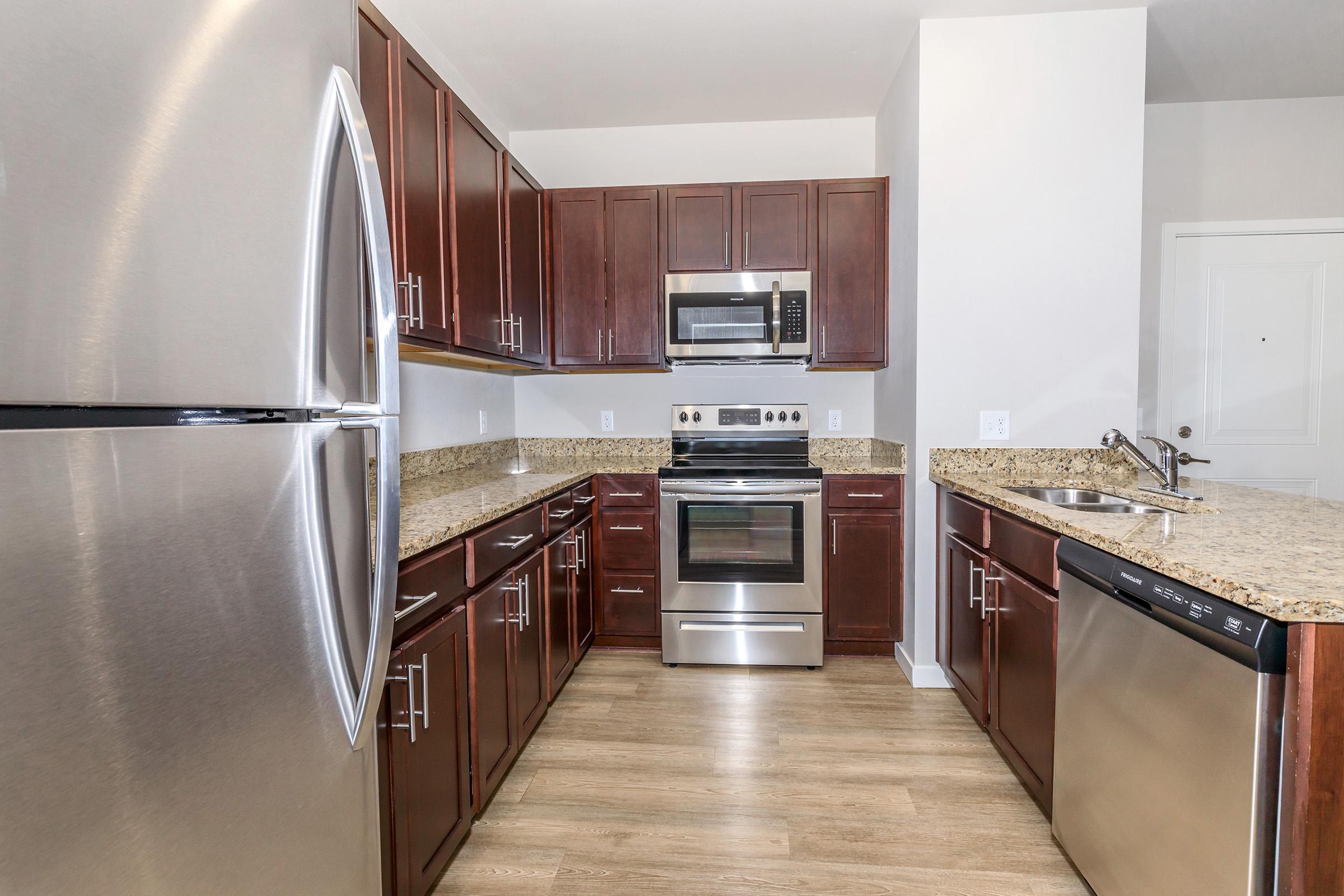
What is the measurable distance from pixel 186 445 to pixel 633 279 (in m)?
2.87

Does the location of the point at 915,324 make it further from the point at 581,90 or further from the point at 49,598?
the point at 49,598

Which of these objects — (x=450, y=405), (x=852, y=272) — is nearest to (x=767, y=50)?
(x=852, y=272)

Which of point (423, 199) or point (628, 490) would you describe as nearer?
point (423, 199)

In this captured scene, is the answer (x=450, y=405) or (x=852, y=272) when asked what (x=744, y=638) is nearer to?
(x=450, y=405)

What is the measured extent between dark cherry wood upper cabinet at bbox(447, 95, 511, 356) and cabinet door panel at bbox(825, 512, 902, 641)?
177 cm

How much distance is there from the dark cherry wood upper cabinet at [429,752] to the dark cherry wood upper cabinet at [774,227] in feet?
7.68

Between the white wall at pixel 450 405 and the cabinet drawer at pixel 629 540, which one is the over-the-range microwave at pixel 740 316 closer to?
the cabinet drawer at pixel 629 540

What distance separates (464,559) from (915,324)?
2061 millimetres

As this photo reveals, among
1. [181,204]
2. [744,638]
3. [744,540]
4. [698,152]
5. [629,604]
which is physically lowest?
[744,638]

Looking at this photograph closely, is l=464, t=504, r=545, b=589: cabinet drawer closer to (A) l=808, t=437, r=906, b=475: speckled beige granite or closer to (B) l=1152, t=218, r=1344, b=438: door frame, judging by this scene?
(A) l=808, t=437, r=906, b=475: speckled beige granite

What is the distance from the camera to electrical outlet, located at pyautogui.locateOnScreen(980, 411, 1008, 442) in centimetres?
271

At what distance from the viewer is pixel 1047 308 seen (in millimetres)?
2658

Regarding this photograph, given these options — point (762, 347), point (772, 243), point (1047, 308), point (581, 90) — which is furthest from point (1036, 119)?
point (581, 90)

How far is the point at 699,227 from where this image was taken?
3.29m
